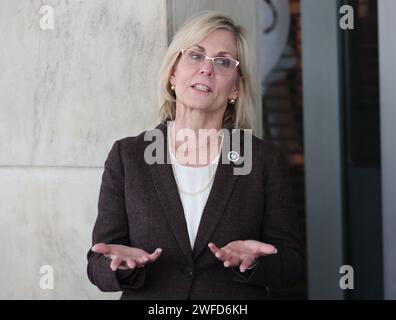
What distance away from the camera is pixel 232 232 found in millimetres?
2400

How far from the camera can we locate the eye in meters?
2.53

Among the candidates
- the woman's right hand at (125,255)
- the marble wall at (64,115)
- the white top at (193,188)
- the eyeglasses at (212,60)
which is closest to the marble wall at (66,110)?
the marble wall at (64,115)

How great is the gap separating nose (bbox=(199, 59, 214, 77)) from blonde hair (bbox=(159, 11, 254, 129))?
0.29ft

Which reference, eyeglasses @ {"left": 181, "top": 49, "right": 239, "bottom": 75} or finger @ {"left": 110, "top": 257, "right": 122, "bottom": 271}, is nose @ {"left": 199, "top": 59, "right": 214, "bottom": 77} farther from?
finger @ {"left": 110, "top": 257, "right": 122, "bottom": 271}

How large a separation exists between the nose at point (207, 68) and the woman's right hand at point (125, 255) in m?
0.66

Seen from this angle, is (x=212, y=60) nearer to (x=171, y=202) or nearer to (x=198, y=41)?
(x=198, y=41)

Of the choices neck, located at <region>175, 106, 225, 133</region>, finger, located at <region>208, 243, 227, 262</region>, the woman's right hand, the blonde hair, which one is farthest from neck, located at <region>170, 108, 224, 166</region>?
finger, located at <region>208, 243, 227, 262</region>

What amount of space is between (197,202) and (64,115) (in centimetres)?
109

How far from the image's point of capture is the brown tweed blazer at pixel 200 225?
238 cm

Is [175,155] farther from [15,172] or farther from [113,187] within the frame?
[15,172]

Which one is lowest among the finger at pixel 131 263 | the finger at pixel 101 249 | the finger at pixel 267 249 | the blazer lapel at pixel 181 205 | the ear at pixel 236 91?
the finger at pixel 131 263

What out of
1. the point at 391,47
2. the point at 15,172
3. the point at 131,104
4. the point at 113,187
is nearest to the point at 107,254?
the point at 113,187

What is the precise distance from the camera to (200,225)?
2.39 metres

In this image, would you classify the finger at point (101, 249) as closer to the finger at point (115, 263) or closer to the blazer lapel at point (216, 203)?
the finger at point (115, 263)
